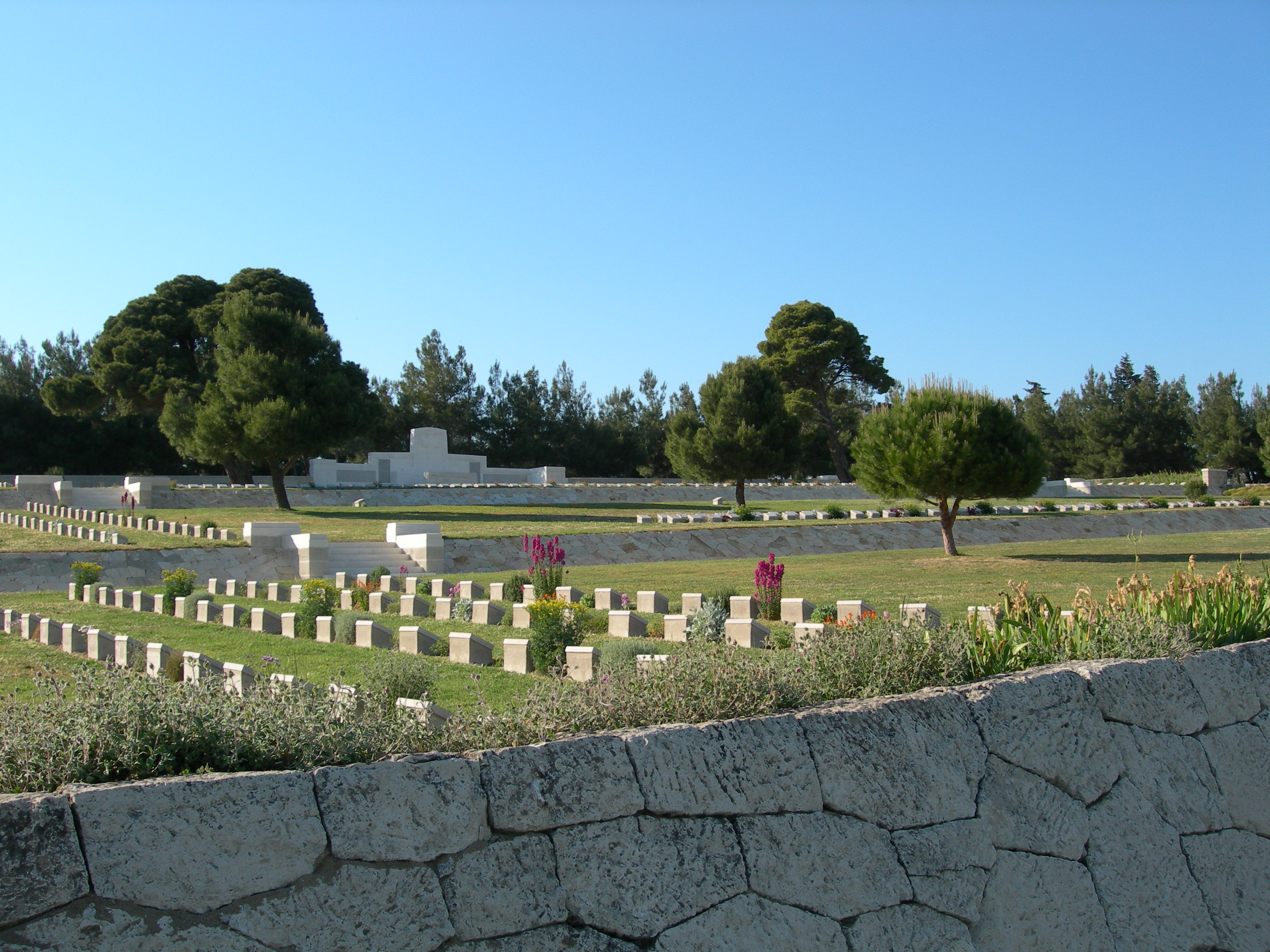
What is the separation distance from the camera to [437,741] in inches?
125

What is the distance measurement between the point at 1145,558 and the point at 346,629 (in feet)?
45.7

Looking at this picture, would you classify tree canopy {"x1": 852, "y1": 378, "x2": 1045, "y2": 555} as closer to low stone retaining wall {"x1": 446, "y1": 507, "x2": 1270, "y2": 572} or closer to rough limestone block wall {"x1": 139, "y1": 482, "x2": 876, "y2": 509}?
low stone retaining wall {"x1": 446, "y1": 507, "x2": 1270, "y2": 572}

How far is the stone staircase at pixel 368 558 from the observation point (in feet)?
62.8

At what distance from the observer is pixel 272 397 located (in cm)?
2820

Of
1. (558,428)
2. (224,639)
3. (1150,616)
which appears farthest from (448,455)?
(1150,616)

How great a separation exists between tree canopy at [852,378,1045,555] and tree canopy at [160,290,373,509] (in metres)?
17.2

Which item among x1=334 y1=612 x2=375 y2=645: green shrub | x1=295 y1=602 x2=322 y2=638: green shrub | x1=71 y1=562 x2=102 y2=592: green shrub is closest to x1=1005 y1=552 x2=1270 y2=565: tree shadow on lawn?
x1=334 y1=612 x2=375 y2=645: green shrub

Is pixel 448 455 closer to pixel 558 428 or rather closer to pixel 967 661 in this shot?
pixel 558 428

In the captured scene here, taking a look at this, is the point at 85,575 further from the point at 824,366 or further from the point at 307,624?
the point at 824,366

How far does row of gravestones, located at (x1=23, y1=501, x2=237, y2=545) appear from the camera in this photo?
21.1 metres

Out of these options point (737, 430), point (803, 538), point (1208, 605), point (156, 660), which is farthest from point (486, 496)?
point (1208, 605)

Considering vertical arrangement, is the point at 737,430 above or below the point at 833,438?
below

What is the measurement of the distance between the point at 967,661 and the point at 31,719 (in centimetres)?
363

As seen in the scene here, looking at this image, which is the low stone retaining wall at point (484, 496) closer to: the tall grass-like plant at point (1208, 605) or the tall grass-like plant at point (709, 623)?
the tall grass-like plant at point (709, 623)
